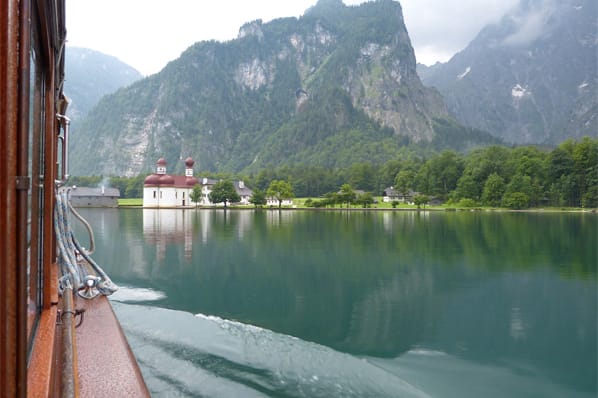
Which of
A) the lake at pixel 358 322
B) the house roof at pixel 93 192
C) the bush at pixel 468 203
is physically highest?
the house roof at pixel 93 192

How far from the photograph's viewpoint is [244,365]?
260 inches

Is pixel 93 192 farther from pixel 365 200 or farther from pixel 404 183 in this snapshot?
pixel 404 183

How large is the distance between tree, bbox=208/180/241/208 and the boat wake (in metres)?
77.5

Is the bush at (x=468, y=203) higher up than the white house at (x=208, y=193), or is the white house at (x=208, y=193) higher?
the white house at (x=208, y=193)

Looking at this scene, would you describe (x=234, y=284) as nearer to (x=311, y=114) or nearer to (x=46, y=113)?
(x=46, y=113)

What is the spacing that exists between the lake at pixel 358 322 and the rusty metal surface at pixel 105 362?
4.03ft

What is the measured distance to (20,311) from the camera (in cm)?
133

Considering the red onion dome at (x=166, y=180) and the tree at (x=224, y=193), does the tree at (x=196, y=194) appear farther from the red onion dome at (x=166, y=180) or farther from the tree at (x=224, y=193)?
the red onion dome at (x=166, y=180)

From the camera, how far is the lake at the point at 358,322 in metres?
6.55

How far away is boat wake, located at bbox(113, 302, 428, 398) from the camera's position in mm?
5867

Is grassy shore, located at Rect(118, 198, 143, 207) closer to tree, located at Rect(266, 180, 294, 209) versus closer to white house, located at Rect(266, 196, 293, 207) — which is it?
white house, located at Rect(266, 196, 293, 207)

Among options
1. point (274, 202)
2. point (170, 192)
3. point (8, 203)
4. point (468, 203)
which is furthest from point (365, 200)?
point (8, 203)

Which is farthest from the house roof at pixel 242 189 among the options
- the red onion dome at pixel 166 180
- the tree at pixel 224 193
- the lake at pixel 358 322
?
the lake at pixel 358 322

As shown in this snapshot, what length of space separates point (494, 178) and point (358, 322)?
76.2 m
